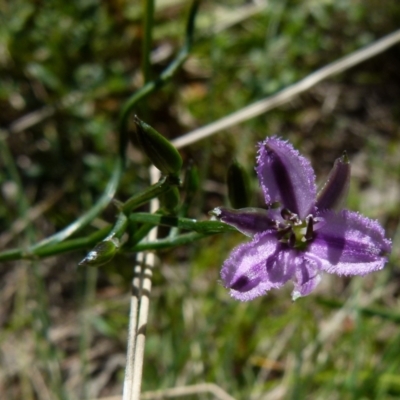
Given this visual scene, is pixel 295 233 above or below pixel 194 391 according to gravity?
above

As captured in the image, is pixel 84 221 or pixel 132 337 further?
pixel 84 221

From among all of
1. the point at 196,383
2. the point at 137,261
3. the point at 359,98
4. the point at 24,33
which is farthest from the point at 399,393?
the point at 24,33

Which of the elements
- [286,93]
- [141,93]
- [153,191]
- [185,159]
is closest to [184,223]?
[153,191]

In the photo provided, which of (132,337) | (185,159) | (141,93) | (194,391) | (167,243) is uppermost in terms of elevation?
(185,159)

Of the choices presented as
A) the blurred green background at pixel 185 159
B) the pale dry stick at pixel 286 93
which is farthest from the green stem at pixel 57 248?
the blurred green background at pixel 185 159

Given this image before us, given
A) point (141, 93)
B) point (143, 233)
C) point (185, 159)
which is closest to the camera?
point (143, 233)

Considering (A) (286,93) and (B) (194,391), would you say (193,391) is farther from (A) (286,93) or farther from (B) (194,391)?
(A) (286,93)

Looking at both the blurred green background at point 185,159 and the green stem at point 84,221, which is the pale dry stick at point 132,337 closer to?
the green stem at point 84,221
